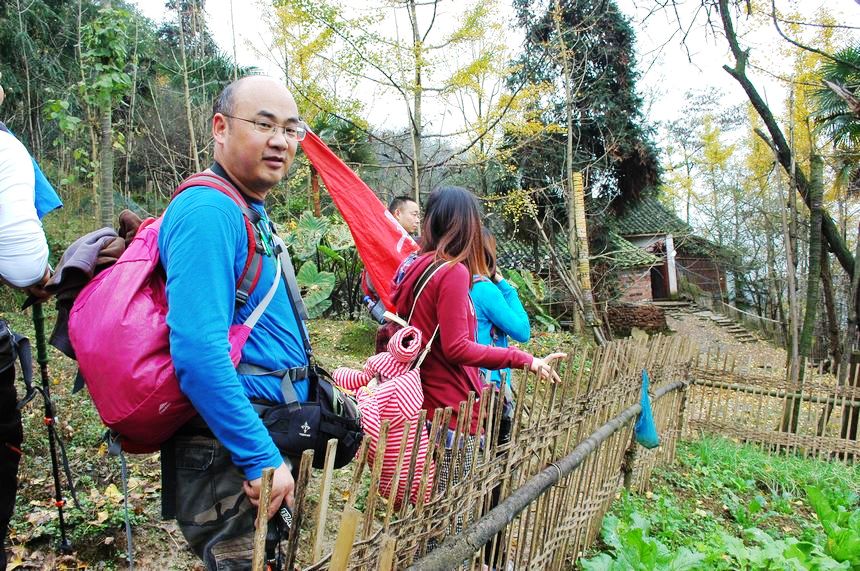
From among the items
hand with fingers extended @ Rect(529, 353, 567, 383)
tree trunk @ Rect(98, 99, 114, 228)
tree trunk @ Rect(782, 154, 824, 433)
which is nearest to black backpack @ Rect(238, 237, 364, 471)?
hand with fingers extended @ Rect(529, 353, 567, 383)

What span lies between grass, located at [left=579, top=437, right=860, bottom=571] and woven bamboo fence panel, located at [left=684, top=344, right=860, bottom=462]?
0.60 ft

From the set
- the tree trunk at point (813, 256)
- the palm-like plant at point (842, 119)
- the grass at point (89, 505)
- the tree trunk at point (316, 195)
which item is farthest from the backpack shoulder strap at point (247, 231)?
the tree trunk at point (316, 195)

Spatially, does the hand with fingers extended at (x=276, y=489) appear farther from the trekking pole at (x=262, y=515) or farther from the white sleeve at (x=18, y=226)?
the white sleeve at (x=18, y=226)

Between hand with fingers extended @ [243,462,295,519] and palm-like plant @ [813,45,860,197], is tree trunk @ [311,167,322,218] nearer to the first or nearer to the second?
palm-like plant @ [813,45,860,197]

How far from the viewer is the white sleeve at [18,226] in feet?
5.76

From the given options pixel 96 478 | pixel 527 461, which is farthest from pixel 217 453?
pixel 96 478

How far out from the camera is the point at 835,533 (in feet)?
10.0

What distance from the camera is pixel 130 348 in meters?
1.25

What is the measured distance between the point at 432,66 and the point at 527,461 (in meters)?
7.81

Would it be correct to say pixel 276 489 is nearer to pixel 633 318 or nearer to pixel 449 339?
pixel 449 339

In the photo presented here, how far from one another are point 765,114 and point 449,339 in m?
6.68

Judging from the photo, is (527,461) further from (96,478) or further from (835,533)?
(96,478)

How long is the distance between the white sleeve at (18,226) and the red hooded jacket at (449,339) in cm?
128

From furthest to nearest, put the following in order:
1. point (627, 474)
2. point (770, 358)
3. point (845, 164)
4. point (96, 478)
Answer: point (770, 358) → point (845, 164) → point (627, 474) → point (96, 478)
